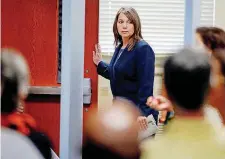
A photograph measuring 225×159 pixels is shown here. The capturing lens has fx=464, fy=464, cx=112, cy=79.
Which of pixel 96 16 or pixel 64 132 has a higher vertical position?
pixel 96 16

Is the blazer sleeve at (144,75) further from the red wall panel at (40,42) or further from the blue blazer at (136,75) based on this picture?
the red wall panel at (40,42)

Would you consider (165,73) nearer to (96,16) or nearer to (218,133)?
(218,133)

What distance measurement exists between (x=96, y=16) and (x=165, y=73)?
2.35 meters

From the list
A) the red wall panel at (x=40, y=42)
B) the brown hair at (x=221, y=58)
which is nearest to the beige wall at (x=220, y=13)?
the red wall panel at (x=40, y=42)

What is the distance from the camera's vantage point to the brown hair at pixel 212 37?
6.23 feet

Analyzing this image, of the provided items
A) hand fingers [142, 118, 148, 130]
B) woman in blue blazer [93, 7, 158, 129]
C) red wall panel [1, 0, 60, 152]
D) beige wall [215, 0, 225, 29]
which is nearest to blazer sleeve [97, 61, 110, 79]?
woman in blue blazer [93, 7, 158, 129]

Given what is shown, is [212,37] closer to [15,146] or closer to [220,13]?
[15,146]

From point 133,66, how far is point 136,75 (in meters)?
0.05

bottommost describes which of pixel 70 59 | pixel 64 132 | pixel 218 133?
pixel 64 132

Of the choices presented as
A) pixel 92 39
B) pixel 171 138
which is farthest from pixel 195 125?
pixel 92 39

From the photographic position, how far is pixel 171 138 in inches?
45.7

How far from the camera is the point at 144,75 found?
235 centimetres

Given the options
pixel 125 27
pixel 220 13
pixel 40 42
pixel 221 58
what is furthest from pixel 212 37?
pixel 220 13

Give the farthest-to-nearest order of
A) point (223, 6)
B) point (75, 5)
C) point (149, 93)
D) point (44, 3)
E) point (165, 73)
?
point (223, 6) → point (44, 3) → point (149, 93) → point (75, 5) → point (165, 73)
